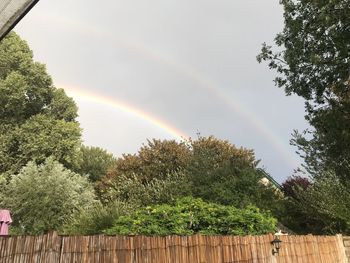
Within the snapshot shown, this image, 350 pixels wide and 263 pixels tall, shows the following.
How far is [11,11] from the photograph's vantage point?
60.2 inches

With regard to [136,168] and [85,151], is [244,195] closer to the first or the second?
[136,168]

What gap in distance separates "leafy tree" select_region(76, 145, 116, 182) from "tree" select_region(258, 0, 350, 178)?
3636 cm

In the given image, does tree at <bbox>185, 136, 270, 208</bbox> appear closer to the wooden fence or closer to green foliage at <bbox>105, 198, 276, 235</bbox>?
green foliage at <bbox>105, 198, 276, 235</bbox>

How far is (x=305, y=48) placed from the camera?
17.2 metres

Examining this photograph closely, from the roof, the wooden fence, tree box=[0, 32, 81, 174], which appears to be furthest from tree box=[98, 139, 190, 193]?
the roof

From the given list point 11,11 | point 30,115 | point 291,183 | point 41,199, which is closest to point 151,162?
point 41,199

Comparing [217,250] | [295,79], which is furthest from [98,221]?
[295,79]

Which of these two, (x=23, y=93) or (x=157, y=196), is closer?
(x=157, y=196)

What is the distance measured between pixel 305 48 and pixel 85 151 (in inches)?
1684

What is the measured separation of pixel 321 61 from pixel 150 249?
13.8 meters

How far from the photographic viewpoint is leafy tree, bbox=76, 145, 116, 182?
174 feet

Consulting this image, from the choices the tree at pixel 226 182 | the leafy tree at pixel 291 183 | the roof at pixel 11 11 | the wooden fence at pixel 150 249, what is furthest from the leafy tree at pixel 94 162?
the roof at pixel 11 11

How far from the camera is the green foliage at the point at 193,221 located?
1052 centimetres

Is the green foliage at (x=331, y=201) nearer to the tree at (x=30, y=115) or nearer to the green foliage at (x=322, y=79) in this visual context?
the green foliage at (x=322, y=79)
